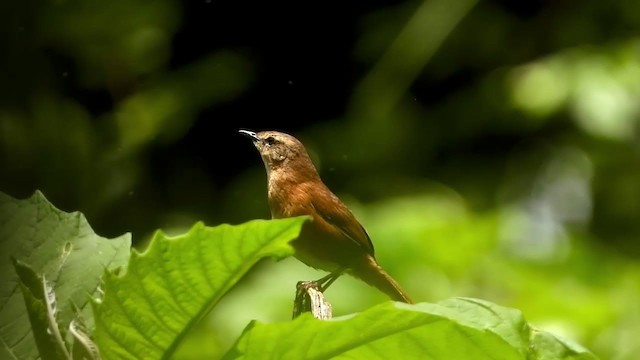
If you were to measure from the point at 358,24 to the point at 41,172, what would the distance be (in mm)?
1202

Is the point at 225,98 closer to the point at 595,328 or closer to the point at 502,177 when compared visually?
the point at 502,177

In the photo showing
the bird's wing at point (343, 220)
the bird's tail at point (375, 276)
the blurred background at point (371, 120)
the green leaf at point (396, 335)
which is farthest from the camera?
the blurred background at point (371, 120)

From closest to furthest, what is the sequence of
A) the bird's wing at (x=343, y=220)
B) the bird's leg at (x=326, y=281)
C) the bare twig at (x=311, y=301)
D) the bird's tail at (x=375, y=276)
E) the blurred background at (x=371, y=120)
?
the bare twig at (x=311, y=301) < the bird's leg at (x=326, y=281) < the bird's tail at (x=375, y=276) < the bird's wing at (x=343, y=220) < the blurred background at (x=371, y=120)

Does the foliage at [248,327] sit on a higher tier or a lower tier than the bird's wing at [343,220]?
higher

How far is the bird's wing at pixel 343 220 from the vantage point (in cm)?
121

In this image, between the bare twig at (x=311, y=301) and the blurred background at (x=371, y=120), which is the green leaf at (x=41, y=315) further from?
the blurred background at (x=371, y=120)

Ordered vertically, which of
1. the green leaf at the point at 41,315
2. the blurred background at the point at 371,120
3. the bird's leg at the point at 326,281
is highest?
the green leaf at the point at 41,315

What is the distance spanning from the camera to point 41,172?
9.70 feet

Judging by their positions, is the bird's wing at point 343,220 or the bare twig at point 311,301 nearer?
the bare twig at point 311,301

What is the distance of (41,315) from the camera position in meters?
0.49

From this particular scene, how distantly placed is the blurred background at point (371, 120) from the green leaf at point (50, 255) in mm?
1899

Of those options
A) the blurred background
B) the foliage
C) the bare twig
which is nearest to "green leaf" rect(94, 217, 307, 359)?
the foliage

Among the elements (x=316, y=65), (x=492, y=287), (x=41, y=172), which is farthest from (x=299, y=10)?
(x=492, y=287)

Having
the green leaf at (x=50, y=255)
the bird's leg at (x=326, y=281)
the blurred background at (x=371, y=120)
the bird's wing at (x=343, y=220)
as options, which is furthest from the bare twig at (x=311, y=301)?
the blurred background at (x=371, y=120)
